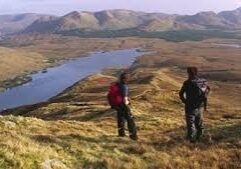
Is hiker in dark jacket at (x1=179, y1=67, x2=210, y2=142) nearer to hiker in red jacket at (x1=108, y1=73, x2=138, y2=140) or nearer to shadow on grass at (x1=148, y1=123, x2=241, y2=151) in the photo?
shadow on grass at (x1=148, y1=123, x2=241, y2=151)

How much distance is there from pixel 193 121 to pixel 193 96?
3.39 feet

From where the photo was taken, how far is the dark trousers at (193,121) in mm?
17656

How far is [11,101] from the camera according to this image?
142750mm

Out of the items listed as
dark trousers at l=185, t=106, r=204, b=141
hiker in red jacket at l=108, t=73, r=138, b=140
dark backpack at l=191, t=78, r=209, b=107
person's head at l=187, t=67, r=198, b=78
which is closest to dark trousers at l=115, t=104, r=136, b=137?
hiker in red jacket at l=108, t=73, r=138, b=140

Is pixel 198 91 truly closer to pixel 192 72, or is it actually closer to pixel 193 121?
pixel 192 72

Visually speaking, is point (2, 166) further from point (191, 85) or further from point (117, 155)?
point (191, 85)

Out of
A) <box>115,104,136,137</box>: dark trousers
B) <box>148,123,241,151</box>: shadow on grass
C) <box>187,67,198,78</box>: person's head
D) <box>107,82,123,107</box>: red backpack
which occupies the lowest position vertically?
<box>148,123,241,151</box>: shadow on grass

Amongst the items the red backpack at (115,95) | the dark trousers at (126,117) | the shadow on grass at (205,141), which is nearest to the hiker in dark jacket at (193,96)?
the shadow on grass at (205,141)

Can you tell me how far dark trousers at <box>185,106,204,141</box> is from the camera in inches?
695

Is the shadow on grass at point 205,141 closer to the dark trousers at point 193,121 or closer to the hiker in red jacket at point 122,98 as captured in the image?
the dark trousers at point 193,121

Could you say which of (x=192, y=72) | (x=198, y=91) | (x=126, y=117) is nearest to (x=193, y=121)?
(x=198, y=91)

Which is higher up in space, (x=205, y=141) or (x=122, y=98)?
(x=122, y=98)

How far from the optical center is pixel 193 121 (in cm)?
Result: 1783

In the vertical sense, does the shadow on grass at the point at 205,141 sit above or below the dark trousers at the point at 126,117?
below
